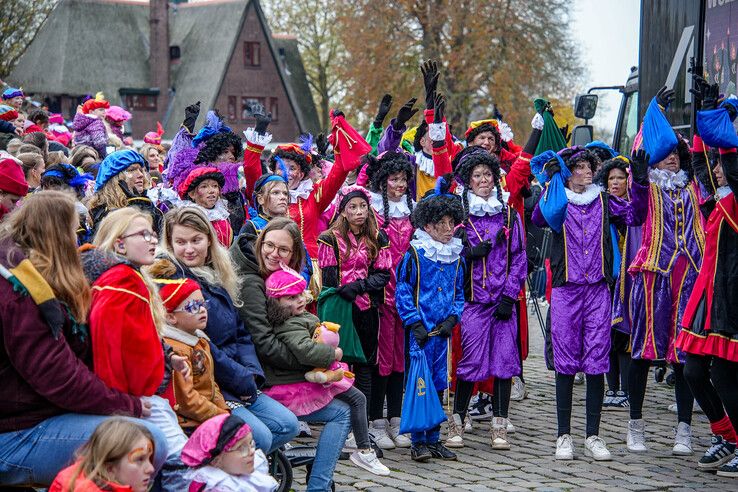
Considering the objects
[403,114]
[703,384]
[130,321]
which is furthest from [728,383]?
[130,321]

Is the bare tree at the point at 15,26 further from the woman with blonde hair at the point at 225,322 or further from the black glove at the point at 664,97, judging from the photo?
the woman with blonde hair at the point at 225,322

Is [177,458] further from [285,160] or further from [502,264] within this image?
[285,160]

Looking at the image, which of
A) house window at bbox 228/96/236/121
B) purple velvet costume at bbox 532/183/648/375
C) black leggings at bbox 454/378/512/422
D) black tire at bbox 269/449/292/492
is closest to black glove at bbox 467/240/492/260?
purple velvet costume at bbox 532/183/648/375

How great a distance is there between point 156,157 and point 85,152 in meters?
1.67

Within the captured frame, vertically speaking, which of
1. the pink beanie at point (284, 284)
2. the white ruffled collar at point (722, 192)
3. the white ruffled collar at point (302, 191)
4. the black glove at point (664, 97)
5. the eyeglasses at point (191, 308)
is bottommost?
the eyeglasses at point (191, 308)

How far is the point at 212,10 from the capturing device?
58.8 metres

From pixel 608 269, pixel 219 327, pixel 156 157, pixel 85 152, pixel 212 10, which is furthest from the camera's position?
pixel 212 10

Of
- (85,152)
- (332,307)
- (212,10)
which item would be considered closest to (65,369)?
(332,307)

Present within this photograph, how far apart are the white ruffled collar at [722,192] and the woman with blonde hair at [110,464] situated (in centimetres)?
446

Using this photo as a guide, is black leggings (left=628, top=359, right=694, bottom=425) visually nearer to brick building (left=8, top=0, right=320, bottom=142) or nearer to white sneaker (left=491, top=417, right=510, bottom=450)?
white sneaker (left=491, top=417, right=510, bottom=450)

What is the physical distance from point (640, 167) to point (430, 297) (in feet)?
5.92

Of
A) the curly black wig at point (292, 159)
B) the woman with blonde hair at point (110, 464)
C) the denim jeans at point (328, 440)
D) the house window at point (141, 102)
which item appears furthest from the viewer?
the house window at point (141, 102)

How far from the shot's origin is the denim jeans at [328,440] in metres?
6.53

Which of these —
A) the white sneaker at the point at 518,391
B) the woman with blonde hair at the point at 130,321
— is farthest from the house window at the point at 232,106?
the woman with blonde hair at the point at 130,321
